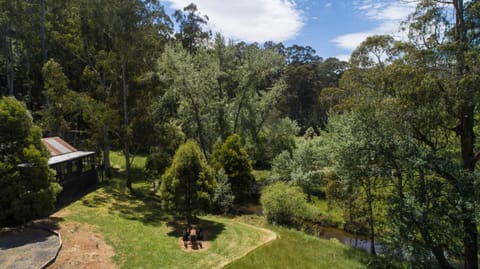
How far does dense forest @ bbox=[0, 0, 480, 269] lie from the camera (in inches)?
386

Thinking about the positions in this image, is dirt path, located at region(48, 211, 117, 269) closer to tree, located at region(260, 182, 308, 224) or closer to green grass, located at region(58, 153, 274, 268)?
green grass, located at region(58, 153, 274, 268)

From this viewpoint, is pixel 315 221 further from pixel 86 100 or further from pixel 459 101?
pixel 86 100

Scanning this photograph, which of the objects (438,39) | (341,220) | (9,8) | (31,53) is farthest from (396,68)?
(31,53)

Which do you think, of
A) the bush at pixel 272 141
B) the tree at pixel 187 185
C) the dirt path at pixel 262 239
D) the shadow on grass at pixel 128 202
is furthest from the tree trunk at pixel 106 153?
the bush at pixel 272 141

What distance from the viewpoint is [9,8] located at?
26.0 metres

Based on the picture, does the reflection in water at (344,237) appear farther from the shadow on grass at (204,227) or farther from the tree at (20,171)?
the tree at (20,171)

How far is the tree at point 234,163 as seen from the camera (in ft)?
69.8

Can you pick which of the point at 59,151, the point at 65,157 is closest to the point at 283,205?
the point at 65,157

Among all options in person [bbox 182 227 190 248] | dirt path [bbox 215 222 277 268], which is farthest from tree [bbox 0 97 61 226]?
dirt path [bbox 215 222 277 268]

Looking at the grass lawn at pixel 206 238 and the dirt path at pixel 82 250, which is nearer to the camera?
the dirt path at pixel 82 250

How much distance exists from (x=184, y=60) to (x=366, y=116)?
1720 cm

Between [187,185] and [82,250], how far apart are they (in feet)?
16.3

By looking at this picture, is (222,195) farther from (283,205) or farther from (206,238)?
(206,238)

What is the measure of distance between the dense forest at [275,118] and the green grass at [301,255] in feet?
5.27
